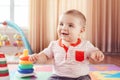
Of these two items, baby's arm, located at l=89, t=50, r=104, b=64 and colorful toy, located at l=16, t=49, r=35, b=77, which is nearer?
baby's arm, located at l=89, t=50, r=104, b=64

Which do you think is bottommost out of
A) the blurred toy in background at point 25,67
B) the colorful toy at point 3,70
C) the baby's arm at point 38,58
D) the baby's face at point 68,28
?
the blurred toy in background at point 25,67

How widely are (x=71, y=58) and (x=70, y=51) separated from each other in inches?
1.2

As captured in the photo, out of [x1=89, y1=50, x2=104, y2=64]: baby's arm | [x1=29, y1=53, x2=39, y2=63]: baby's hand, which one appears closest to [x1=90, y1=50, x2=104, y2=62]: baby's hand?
[x1=89, y1=50, x2=104, y2=64]: baby's arm

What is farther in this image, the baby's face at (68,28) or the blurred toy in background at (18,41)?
the blurred toy in background at (18,41)

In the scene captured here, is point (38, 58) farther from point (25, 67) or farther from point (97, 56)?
point (25, 67)

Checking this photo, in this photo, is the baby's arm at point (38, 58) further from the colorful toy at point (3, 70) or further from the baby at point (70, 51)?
the colorful toy at point (3, 70)

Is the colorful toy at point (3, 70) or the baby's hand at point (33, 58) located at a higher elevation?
the baby's hand at point (33, 58)

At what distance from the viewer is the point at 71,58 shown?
1.06m

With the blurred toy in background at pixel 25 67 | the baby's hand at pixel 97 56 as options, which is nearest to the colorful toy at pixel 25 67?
the blurred toy in background at pixel 25 67

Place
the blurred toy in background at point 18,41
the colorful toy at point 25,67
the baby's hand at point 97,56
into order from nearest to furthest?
1. the baby's hand at point 97,56
2. the colorful toy at point 25,67
3. the blurred toy in background at point 18,41

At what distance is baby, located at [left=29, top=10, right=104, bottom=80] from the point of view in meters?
1.05

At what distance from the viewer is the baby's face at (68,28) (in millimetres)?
1035

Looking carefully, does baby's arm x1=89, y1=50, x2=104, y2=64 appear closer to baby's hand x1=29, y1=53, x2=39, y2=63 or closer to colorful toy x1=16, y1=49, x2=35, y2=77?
baby's hand x1=29, y1=53, x2=39, y2=63

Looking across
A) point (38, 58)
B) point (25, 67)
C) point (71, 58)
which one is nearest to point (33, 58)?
point (38, 58)
